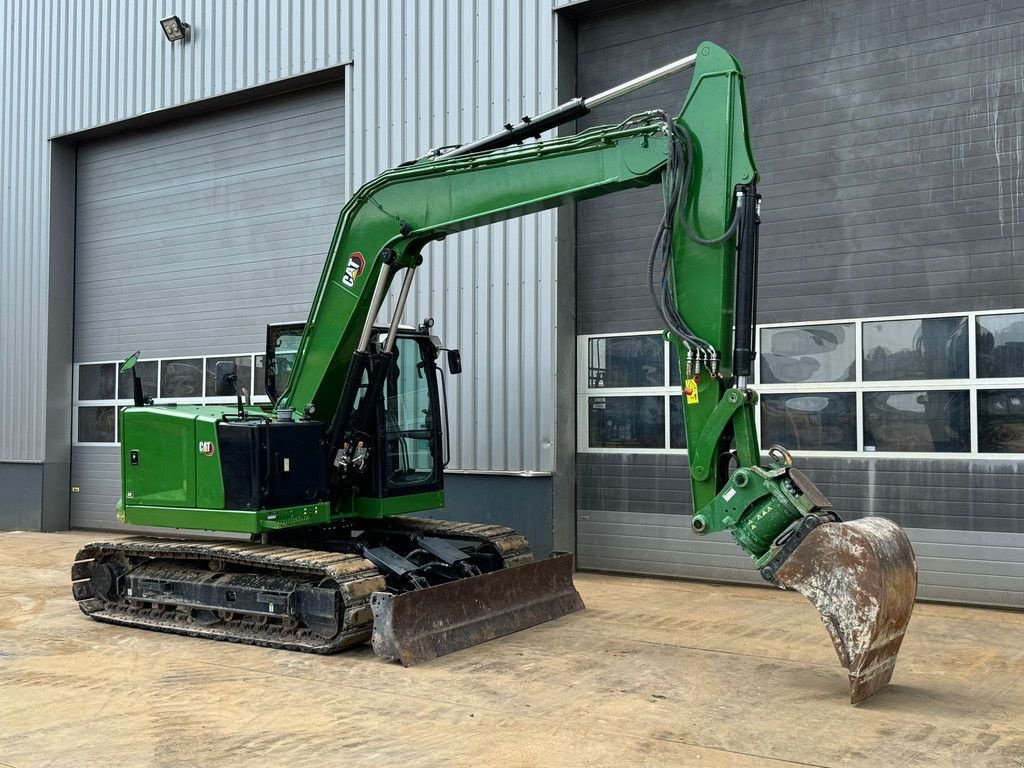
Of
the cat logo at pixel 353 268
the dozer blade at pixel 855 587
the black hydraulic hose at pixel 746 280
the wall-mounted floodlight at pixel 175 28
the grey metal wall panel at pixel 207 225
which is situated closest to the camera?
the dozer blade at pixel 855 587

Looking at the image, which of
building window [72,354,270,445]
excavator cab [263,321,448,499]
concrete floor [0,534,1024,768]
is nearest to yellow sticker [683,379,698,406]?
concrete floor [0,534,1024,768]

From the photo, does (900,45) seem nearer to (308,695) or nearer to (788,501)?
(788,501)

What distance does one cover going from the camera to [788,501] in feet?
19.1

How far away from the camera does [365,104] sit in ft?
40.6

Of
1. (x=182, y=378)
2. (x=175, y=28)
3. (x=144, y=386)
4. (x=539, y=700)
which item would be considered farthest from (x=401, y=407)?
(x=175, y=28)

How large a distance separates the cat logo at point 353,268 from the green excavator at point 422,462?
0.02 meters

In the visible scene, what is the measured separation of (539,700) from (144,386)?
429 inches

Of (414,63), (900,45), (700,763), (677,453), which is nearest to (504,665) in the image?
(700,763)

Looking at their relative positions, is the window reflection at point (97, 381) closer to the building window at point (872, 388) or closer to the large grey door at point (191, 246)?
the large grey door at point (191, 246)

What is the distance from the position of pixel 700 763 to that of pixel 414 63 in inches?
370

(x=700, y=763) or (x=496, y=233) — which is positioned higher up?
(x=496, y=233)

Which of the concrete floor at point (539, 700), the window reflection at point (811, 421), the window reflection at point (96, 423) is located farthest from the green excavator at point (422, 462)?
the window reflection at point (96, 423)

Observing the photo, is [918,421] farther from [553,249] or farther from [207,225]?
[207,225]

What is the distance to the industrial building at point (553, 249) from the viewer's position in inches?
359
